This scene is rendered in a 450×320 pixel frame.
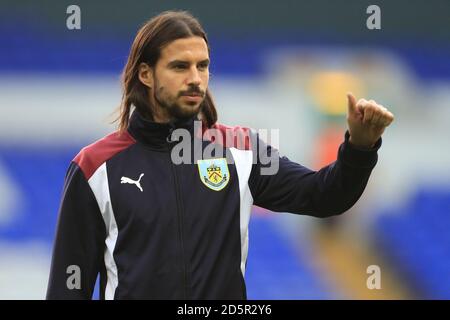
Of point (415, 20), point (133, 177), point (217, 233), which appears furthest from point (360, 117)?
point (415, 20)

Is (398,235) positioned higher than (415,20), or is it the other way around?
(415,20)

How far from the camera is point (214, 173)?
2385 mm

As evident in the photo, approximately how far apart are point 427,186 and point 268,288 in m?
0.96

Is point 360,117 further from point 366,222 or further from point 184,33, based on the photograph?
point 366,222

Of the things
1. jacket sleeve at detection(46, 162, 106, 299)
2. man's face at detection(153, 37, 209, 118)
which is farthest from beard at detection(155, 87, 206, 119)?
jacket sleeve at detection(46, 162, 106, 299)

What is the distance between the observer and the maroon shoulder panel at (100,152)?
7.84ft

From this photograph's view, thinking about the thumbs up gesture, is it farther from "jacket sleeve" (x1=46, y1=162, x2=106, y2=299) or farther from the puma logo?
"jacket sleeve" (x1=46, y1=162, x2=106, y2=299)

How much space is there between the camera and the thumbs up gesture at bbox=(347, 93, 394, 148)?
2.14m

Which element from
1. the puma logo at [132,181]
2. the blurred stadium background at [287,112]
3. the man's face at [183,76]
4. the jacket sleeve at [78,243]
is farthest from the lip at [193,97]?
the blurred stadium background at [287,112]

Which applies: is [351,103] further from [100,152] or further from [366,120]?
[100,152]

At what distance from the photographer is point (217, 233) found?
230 centimetres

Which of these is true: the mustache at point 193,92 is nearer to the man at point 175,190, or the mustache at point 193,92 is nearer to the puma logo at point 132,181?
the man at point 175,190

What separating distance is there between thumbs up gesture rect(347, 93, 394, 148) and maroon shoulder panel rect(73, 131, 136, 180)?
634 mm

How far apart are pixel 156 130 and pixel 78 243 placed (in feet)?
1.23
